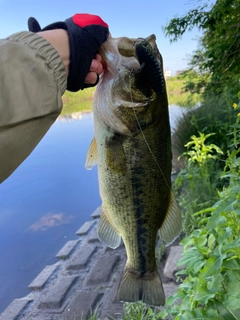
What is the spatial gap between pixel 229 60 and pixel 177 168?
2474mm

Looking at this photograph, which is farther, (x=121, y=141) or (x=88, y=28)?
(x=121, y=141)

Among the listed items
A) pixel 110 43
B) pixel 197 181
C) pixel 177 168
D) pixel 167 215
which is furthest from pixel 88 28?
pixel 177 168

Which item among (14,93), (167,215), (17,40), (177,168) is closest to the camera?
(14,93)

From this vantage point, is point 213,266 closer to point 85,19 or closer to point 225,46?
point 85,19

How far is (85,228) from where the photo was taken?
5176 mm

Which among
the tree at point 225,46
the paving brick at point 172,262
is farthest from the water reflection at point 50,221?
the tree at point 225,46

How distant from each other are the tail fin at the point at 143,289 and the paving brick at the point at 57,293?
177 cm

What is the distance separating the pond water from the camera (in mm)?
4418

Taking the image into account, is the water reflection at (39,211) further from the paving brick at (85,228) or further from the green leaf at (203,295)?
the green leaf at (203,295)

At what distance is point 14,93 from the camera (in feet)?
3.10

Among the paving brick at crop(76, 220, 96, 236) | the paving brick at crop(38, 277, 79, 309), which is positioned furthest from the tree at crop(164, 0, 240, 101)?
the paving brick at crop(38, 277, 79, 309)

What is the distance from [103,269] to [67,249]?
36.6 inches

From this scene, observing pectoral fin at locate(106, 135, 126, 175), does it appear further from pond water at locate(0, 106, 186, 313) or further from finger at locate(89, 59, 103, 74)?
pond water at locate(0, 106, 186, 313)

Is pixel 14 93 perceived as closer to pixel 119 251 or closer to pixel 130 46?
pixel 130 46
